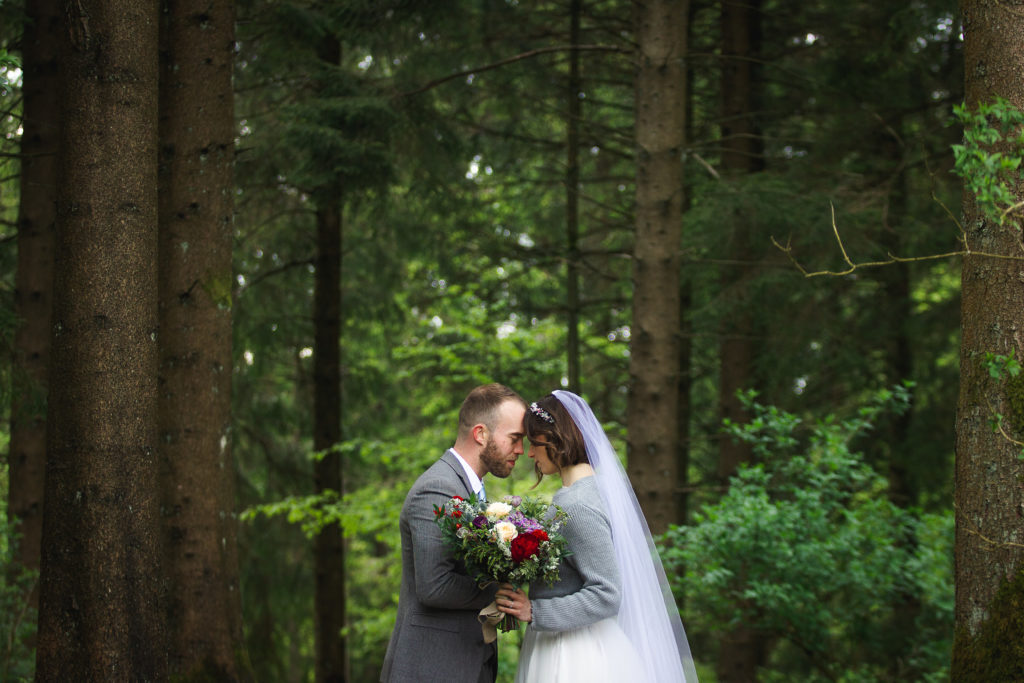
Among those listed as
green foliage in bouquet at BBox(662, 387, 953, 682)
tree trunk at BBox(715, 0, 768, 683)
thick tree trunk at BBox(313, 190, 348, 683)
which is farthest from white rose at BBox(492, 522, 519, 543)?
thick tree trunk at BBox(313, 190, 348, 683)

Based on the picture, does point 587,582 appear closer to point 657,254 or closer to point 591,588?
point 591,588

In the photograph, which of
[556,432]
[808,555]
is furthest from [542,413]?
[808,555]

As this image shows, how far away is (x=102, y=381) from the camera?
13.9ft

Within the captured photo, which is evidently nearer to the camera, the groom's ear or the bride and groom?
the bride and groom

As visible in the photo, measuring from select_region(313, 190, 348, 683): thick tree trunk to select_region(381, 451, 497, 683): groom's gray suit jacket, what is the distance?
7.57 m

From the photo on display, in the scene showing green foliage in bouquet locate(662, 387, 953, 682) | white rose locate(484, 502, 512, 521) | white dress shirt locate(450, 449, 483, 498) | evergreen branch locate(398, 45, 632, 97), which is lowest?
green foliage in bouquet locate(662, 387, 953, 682)

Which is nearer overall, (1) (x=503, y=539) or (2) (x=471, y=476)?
(1) (x=503, y=539)

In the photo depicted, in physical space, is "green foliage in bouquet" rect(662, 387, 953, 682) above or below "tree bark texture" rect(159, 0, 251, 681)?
below

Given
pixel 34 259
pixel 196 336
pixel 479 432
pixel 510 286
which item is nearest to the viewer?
pixel 479 432

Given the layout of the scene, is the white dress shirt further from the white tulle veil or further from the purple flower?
the white tulle veil

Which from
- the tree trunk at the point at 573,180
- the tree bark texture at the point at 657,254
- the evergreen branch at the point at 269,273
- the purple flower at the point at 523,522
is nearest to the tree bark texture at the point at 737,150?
the tree trunk at the point at 573,180

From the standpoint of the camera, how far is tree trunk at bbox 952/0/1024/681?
3.88m

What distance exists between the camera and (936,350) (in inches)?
456

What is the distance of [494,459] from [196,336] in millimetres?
2496
